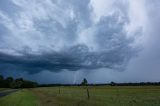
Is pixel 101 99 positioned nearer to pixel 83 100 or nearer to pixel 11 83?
pixel 83 100

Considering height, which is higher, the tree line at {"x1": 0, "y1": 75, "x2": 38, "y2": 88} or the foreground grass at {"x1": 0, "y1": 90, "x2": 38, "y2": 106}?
the tree line at {"x1": 0, "y1": 75, "x2": 38, "y2": 88}

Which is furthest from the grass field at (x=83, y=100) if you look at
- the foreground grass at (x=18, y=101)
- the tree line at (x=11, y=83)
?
the tree line at (x=11, y=83)

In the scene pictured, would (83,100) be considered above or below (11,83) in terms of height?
below

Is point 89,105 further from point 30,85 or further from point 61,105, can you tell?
point 30,85

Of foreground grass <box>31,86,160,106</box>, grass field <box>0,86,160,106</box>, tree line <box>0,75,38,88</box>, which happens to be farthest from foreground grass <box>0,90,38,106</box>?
tree line <box>0,75,38,88</box>

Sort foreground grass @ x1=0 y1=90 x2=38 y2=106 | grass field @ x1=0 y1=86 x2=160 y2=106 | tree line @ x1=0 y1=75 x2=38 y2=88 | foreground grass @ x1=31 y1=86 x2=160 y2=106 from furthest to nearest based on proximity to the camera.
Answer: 1. tree line @ x1=0 y1=75 x2=38 y2=88
2. foreground grass @ x1=0 y1=90 x2=38 y2=106
3. grass field @ x1=0 y1=86 x2=160 y2=106
4. foreground grass @ x1=31 y1=86 x2=160 y2=106

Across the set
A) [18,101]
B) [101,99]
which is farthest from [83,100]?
[18,101]

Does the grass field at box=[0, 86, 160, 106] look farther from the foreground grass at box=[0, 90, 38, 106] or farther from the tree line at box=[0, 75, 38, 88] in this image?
the tree line at box=[0, 75, 38, 88]

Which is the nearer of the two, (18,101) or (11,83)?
(18,101)

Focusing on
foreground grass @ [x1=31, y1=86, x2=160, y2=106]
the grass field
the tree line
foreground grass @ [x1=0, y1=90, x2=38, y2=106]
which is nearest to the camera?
foreground grass @ [x1=31, y1=86, x2=160, y2=106]

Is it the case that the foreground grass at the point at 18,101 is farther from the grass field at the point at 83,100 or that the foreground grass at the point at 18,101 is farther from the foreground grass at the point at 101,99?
the foreground grass at the point at 101,99

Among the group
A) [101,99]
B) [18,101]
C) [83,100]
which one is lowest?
[83,100]

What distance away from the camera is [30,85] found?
644 feet

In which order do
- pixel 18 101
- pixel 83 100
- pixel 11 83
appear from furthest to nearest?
pixel 11 83 → pixel 18 101 → pixel 83 100
